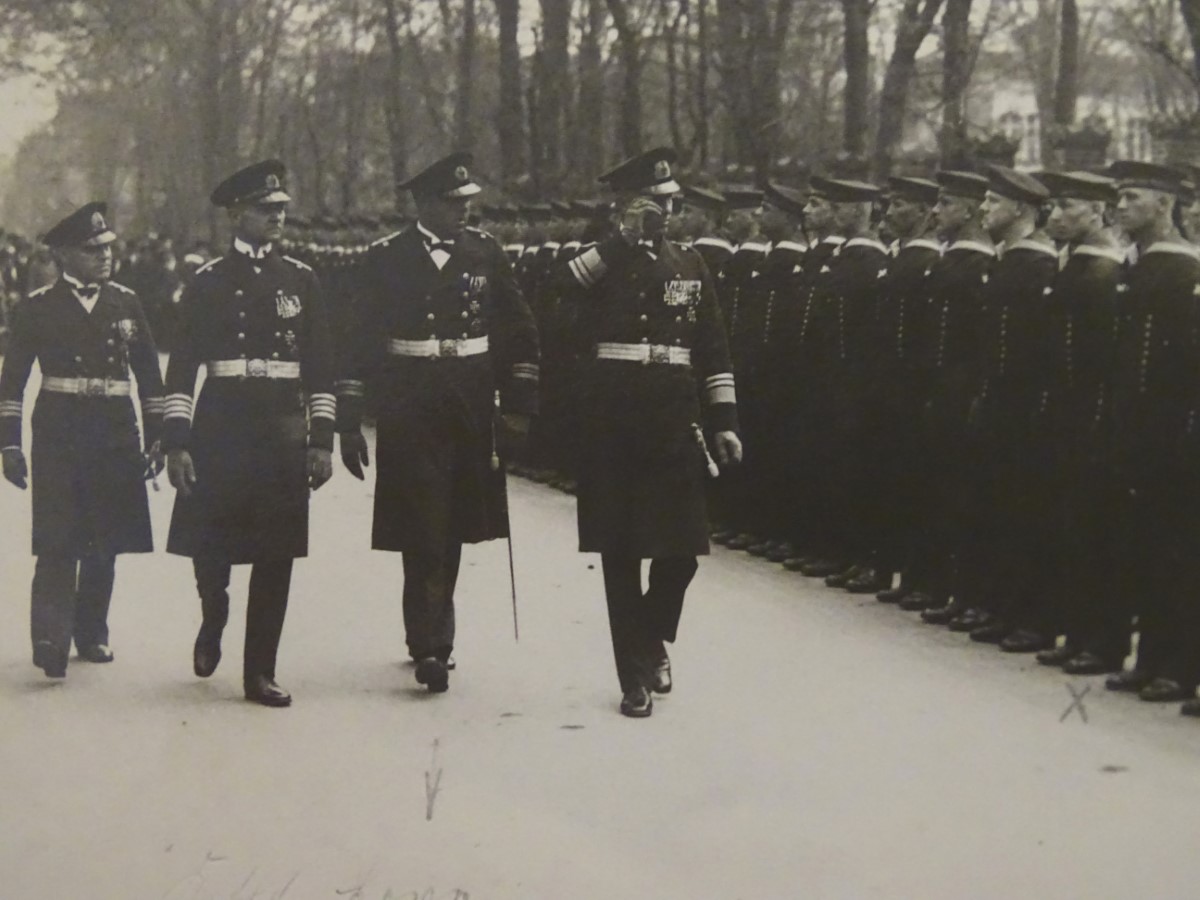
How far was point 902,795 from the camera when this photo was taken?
609 centimetres

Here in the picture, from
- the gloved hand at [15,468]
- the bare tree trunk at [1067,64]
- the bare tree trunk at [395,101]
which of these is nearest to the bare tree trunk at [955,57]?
the bare tree trunk at [1067,64]

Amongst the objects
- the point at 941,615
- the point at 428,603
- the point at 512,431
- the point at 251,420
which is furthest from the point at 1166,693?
the point at 251,420

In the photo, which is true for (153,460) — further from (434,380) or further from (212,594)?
(434,380)

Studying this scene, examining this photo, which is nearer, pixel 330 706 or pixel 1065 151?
pixel 330 706

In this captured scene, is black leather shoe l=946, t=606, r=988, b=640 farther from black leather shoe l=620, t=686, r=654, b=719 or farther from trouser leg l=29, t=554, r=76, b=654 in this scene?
trouser leg l=29, t=554, r=76, b=654

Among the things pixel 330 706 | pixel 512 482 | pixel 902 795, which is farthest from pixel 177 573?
pixel 512 482

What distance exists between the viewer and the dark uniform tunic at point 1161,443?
23.5 ft

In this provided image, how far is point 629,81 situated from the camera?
13992mm

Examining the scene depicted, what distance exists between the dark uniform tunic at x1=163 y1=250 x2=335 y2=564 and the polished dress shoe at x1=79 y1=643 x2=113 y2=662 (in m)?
0.40

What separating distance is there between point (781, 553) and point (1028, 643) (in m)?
2.50

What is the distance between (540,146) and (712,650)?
9.95 m

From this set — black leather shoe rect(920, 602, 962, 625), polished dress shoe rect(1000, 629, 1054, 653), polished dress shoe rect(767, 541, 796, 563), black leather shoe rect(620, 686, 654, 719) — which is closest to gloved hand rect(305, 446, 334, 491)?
black leather shoe rect(620, 686, 654, 719)

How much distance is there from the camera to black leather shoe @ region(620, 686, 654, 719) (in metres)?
7.08

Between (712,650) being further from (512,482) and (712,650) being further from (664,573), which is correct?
(512,482)
